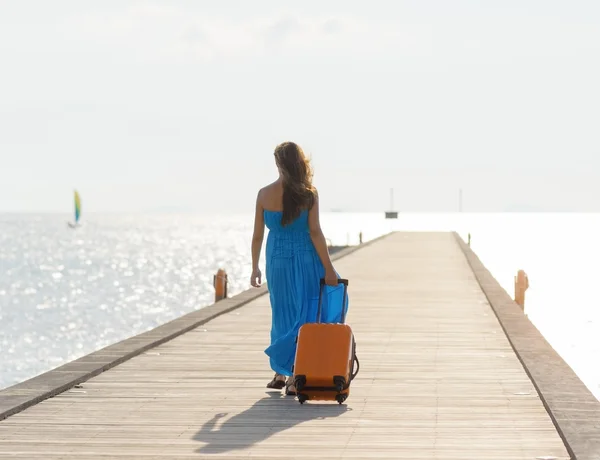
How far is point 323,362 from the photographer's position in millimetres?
7988

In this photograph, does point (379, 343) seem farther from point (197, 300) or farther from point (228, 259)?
point (228, 259)

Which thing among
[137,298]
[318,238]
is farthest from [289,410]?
[137,298]

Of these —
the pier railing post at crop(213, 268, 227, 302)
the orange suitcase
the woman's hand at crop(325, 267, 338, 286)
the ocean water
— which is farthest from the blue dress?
the ocean water

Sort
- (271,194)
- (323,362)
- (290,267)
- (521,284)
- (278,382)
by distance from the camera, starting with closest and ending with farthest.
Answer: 1. (323,362)
2. (271,194)
3. (290,267)
4. (278,382)
5. (521,284)

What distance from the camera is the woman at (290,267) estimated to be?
8391 mm

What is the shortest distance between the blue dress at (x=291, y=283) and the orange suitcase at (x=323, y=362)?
44cm

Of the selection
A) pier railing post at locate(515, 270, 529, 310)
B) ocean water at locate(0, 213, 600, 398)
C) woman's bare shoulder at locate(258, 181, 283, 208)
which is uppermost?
woman's bare shoulder at locate(258, 181, 283, 208)

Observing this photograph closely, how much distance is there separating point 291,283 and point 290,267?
12cm

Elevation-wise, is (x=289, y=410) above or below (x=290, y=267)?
below

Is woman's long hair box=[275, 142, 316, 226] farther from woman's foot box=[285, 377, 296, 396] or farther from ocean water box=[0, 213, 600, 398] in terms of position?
ocean water box=[0, 213, 600, 398]

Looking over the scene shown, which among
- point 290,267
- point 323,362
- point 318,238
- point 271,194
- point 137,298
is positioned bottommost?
point 137,298

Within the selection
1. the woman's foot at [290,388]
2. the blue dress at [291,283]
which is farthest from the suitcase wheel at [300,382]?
the blue dress at [291,283]

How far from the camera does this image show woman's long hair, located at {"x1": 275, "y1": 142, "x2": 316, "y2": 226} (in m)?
8.23

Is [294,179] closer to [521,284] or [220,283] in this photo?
[521,284]
